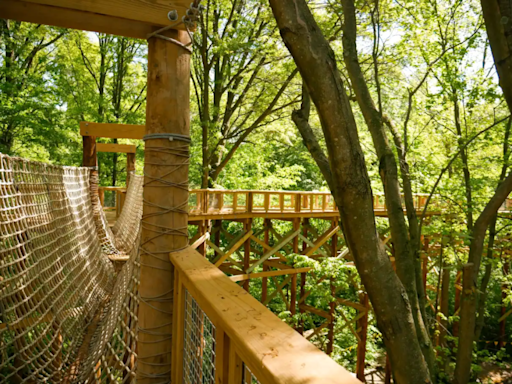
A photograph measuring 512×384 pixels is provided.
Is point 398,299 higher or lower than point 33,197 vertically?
lower

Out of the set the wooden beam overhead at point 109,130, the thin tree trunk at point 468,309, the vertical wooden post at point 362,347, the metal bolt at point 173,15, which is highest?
the wooden beam overhead at point 109,130

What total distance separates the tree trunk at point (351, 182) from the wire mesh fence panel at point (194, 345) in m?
0.93

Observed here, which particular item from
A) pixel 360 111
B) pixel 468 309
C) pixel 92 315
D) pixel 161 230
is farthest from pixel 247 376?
pixel 360 111

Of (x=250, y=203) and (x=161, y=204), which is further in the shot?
(x=250, y=203)

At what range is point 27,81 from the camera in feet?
31.8

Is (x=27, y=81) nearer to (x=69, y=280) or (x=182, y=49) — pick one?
(x=69, y=280)

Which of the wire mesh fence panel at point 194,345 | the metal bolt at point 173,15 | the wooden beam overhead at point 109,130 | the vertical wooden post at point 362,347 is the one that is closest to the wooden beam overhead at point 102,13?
the metal bolt at point 173,15

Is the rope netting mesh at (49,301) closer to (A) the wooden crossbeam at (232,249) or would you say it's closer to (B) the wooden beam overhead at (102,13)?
(B) the wooden beam overhead at (102,13)

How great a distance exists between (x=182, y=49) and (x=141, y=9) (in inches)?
9.3

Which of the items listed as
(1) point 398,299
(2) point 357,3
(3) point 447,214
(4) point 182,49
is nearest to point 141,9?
(4) point 182,49

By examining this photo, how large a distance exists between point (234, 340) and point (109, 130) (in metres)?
5.97

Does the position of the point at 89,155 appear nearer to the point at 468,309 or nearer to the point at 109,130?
the point at 109,130

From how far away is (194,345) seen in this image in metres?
1.35

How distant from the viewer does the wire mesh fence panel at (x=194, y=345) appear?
4.15 feet
